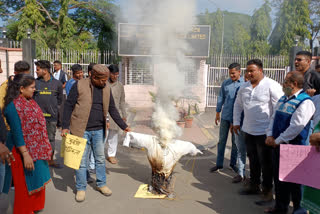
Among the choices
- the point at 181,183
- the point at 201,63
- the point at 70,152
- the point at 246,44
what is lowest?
the point at 181,183

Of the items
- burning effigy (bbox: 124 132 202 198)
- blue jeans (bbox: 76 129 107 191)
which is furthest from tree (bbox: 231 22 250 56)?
blue jeans (bbox: 76 129 107 191)

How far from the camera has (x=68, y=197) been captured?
11.7 ft

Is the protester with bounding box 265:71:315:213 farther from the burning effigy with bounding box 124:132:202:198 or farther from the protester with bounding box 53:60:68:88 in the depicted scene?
the protester with bounding box 53:60:68:88

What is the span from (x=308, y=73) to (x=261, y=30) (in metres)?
23.7

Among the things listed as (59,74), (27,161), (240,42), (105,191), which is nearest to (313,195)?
(105,191)

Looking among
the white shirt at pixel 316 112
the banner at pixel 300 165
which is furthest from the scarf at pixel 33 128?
the white shirt at pixel 316 112

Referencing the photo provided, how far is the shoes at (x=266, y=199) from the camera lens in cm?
342

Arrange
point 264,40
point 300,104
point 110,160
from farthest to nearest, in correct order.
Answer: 1. point 264,40
2. point 110,160
3. point 300,104

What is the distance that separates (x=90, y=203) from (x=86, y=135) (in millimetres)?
891

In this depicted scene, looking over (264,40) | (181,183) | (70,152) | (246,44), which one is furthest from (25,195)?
(246,44)

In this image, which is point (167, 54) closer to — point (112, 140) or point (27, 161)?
point (112, 140)

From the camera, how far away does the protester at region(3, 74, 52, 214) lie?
8.64ft

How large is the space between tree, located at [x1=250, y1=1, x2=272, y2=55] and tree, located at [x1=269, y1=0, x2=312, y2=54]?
1.22 meters

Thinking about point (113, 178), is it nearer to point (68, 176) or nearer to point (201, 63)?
point (68, 176)
